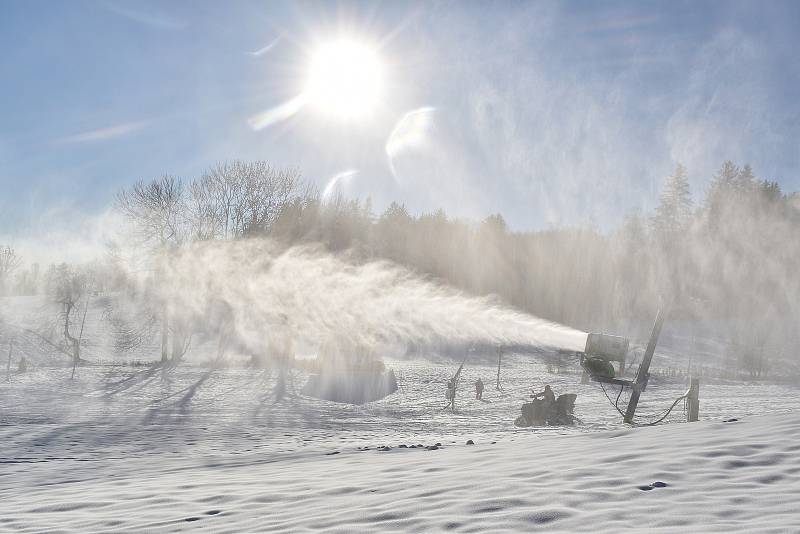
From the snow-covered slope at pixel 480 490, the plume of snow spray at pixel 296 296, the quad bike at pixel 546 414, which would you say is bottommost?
the quad bike at pixel 546 414

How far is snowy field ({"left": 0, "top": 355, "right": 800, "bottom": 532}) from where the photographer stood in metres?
5.37

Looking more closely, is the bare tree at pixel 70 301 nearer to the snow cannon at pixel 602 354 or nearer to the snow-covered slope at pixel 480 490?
the snow cannon at pixel 602 354

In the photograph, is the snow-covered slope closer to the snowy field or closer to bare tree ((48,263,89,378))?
the snowy field

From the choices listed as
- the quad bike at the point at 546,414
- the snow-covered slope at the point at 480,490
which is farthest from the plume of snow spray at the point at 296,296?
the snow-covered slope at the point at 480,490

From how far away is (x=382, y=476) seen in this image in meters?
7.98

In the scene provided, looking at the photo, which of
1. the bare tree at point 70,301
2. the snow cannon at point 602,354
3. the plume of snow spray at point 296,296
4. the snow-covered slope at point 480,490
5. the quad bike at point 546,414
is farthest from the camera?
the bare tree at point 70,301

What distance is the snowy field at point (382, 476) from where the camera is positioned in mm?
5371

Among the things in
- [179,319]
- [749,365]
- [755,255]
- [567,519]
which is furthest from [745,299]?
[567,519]

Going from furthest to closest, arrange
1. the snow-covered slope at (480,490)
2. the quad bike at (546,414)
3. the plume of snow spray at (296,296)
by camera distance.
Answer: the plume of snow spray at (296,296)
the quad bike at (546,414)
the snow-covered slope at (480,490)

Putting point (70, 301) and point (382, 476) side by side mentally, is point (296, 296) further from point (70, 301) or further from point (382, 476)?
point (382, 476)

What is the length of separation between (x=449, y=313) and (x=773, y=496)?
25459mm

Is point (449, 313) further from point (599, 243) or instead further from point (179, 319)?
point (599, 243)

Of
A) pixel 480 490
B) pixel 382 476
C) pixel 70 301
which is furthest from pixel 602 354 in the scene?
pixel 70 301

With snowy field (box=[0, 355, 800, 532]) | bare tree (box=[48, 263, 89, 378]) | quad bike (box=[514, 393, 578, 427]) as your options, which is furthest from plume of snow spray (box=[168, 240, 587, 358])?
snowy field (box=[0, 355, 800, 532])
